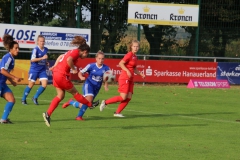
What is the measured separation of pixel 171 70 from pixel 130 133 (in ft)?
48.3

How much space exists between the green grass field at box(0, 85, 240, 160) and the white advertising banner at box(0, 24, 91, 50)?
23.5 ft

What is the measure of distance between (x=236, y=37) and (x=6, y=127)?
1849 cm

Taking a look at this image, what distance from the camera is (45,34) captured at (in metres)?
26.4

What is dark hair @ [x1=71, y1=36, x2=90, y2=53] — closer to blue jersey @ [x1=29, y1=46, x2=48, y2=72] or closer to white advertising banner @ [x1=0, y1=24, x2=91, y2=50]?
blue jersey @ [x1=29, y1=46, x2=48, y2=72]

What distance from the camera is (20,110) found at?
51.9 ft

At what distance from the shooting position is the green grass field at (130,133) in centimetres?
962

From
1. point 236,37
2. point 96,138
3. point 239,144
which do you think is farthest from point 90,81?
A: point 236,37

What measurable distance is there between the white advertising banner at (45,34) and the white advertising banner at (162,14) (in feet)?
8.02

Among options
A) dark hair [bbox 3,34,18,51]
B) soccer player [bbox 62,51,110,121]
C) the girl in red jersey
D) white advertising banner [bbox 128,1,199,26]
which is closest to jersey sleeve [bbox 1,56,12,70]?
dark hair [bbox 3,34,18,51]

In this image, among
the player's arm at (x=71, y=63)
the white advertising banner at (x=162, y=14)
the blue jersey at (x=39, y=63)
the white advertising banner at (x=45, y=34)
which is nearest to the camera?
the player's arm at (x=71, y=63)

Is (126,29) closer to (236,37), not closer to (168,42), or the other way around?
(168,42)

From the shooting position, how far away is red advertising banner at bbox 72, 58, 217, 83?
2594 centimetres

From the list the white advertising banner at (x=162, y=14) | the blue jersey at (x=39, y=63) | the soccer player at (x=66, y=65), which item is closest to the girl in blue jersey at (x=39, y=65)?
the blue jersey at (x=39, y=63)

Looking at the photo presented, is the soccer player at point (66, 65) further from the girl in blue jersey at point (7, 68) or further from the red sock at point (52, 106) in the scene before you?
the girl in blue jersey at point (7, 68)
